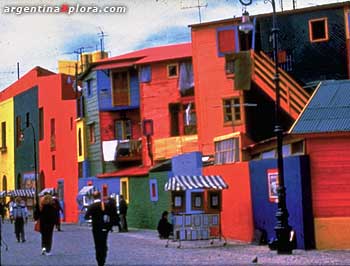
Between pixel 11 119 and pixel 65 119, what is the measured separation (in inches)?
587

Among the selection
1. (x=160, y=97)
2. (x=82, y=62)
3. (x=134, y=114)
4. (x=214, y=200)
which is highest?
(x=82, y=62)

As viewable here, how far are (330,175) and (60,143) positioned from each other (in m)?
38.7

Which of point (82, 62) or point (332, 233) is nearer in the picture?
point (332, 233)

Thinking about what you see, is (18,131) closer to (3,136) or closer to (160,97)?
(3,136)

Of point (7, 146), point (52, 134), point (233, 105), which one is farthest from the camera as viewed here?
point (7, 146)

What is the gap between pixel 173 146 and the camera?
43812mm

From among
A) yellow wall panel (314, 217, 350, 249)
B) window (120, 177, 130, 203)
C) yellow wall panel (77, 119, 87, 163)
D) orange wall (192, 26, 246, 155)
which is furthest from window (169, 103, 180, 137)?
yellow wall panel (314, 217, 350, 249)

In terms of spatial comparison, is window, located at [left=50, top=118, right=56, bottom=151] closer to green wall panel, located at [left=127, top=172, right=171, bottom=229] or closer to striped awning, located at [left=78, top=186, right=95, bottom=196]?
striped awning, located at [left=78, top=186, right=95, bottom=196]

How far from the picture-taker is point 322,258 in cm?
1914

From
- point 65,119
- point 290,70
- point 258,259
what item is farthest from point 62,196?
point 258,259

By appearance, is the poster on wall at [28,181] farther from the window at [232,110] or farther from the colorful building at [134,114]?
the window at [232,110]

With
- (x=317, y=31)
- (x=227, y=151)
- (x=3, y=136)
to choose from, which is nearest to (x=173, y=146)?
(x=317, y=31)

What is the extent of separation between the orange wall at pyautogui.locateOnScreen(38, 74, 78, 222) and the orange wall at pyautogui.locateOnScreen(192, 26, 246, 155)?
19558mm

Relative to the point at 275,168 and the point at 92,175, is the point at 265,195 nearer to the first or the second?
the point at 275,168
